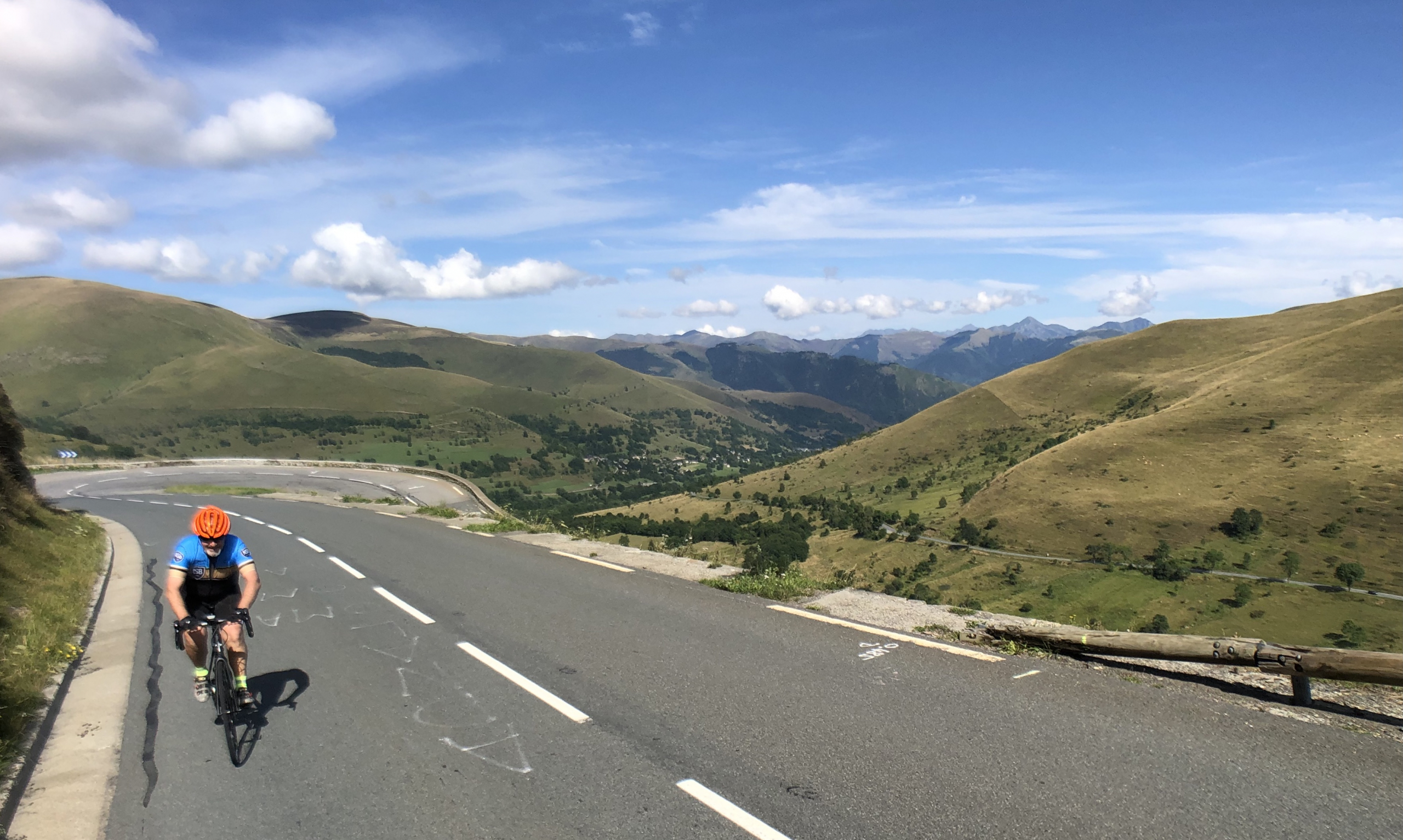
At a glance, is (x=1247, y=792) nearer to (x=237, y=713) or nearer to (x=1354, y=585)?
(x=237, y=713)

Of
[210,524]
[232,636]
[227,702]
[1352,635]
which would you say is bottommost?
[1352,635]

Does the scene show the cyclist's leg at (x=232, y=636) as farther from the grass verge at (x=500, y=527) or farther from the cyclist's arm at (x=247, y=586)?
the grass verge at (x=500, y=527)

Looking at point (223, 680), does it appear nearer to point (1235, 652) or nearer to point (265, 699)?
point (265, 699)

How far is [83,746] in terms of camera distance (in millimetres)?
6574

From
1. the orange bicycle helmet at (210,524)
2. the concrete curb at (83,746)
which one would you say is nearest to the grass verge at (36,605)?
the concrete curb at (83,746)

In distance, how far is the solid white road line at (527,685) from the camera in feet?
22.0

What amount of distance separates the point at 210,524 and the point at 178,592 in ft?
2.25

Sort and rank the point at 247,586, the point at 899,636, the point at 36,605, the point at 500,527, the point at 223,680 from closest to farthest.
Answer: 1. the point at 223,680
2. the point at 247,586
3. the point at 899,636
4. the point at 36,605
5. the point at 500,527

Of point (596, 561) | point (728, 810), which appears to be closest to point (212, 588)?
point (728, 810)

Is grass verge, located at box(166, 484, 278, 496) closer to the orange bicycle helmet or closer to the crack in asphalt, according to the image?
the crack in asphalt

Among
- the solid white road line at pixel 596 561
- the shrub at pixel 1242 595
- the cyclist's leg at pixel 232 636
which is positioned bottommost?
the shrub at pixel 1242 595

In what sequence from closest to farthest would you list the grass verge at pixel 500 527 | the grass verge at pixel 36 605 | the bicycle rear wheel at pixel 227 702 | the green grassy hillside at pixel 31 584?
the bicycle rear wheel at pixel 227 702
the grass verge at pixel 36 605
the green grassy hillside at pixel 31 584
the grass verge at pixel 500 527

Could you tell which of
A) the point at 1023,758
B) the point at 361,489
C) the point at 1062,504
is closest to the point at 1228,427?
the point at 1062,504

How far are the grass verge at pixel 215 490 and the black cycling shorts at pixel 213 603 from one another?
125ft
